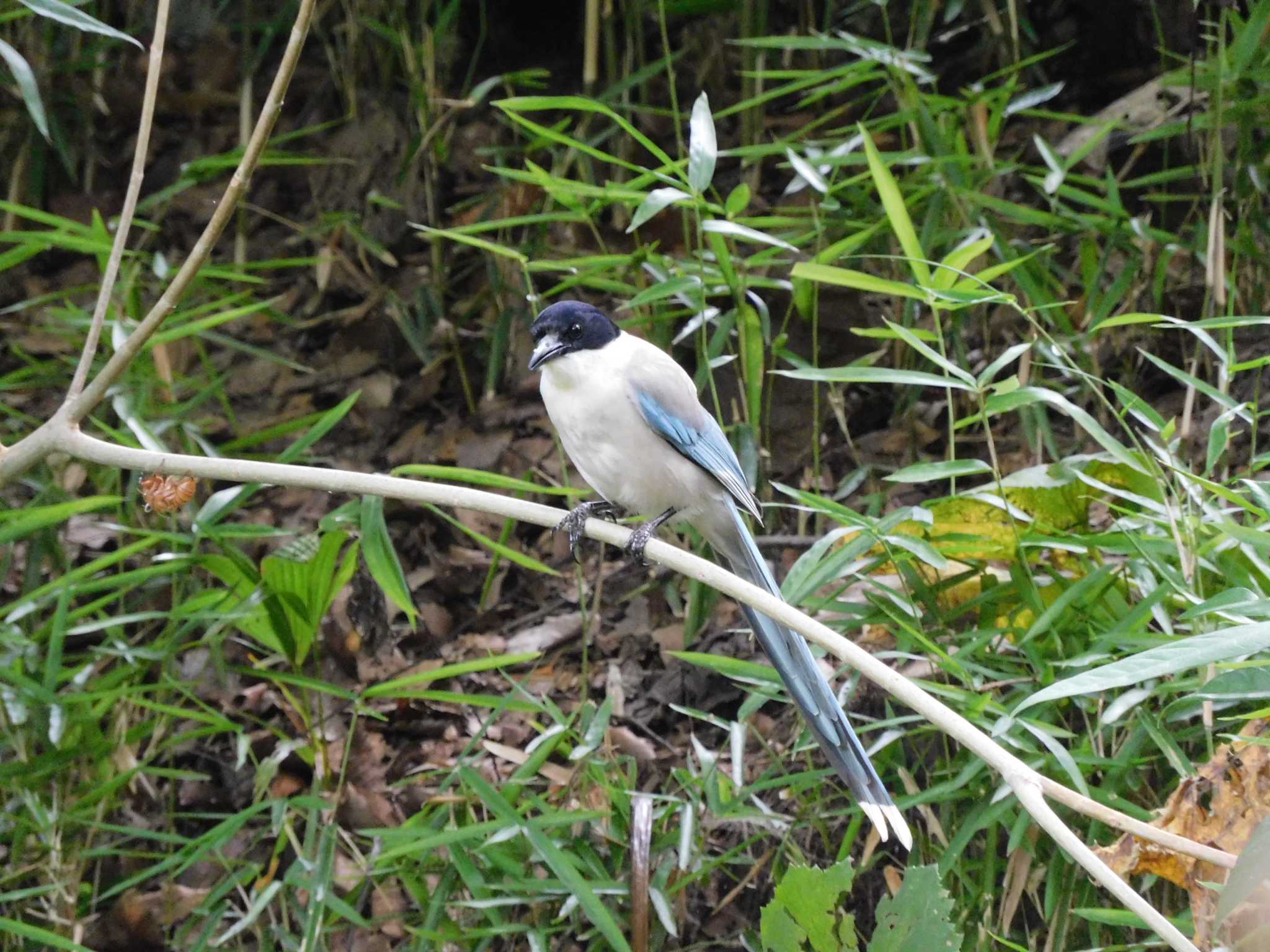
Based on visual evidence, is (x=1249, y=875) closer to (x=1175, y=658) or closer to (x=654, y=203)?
(x=1175, y=658)

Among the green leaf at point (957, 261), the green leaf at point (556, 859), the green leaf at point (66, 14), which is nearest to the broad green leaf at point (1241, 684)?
the green leaf at point (957, 261)

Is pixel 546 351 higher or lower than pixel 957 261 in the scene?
lower

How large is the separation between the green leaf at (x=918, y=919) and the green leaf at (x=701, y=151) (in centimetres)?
157

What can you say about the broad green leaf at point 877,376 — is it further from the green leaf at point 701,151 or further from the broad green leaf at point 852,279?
the green leaf at point 701,151

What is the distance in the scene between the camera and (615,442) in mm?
3014

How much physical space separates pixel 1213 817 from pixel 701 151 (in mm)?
1735

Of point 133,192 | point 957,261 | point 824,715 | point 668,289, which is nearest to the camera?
point 133,192

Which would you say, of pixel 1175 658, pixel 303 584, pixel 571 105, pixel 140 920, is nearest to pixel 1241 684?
pixel 1175 658

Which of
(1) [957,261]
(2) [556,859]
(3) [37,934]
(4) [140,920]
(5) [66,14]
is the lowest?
(4) [140,920]

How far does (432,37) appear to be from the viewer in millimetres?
4895

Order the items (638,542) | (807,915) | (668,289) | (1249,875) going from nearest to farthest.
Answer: (1249,875), (807,915), (638,542), (668,289)

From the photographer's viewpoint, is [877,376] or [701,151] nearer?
[877,376]

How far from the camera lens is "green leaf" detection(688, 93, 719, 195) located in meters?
3.02

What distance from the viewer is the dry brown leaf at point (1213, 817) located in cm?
217
